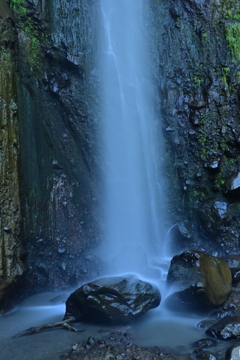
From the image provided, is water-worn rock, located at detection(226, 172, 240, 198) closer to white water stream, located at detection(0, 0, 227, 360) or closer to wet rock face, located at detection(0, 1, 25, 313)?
white water stream, located at detection(0, 0, 227, 360)

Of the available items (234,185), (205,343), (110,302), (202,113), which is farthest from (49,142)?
(205,343)

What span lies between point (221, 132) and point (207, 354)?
6739 mm

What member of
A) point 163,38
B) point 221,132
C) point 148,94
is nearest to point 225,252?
point 221,132

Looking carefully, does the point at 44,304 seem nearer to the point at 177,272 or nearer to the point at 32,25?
the point at 177,272

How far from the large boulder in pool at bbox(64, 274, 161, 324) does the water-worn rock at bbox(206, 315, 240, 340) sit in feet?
4.10

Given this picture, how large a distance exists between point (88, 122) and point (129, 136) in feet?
4.36

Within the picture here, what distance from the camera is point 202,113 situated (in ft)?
32.5

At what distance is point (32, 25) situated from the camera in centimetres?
918

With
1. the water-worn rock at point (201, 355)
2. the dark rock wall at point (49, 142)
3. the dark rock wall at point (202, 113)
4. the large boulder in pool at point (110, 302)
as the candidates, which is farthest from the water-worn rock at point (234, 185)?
the water-worn rock at point (201, 355)

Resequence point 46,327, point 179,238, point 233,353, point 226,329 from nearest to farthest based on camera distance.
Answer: point 233,353 → point 226,329 → point 46,327 → point 179,238

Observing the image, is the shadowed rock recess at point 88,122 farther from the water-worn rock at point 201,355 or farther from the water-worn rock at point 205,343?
the water-worn rock at point 201,355

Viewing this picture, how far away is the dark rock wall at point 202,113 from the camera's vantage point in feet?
30.3

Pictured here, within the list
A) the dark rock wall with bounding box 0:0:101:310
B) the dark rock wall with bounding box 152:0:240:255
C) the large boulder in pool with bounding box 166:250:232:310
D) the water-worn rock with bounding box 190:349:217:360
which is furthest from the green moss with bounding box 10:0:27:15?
the water-worn rock with bounding box 190:349:217:360

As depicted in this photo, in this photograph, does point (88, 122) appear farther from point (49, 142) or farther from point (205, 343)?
point (205, 343)
